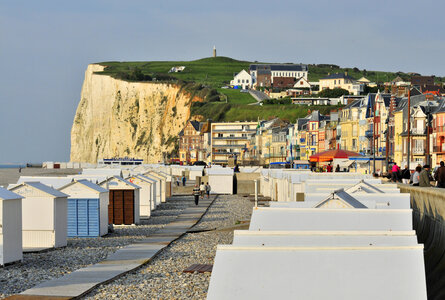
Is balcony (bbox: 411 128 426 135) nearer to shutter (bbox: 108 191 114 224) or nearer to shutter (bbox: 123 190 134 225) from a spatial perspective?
shutter (bbox: 123 190 134 225)

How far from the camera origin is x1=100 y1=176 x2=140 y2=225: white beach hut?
33.8 metres

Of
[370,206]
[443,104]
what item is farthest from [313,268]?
[443,104]

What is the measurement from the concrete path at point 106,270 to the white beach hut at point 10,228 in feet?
6.93

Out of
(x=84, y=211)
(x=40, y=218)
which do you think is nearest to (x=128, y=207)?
(x=84, y=211)

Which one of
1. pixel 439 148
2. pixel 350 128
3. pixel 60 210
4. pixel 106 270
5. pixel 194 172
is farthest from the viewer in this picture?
pixel 350 128

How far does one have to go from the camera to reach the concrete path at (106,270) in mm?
14875

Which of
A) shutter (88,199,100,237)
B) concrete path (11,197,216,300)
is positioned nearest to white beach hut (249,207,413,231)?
concrete path (11,197,216,300)

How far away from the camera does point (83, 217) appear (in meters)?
28.4

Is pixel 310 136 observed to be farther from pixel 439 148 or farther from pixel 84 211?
pixel 84 211

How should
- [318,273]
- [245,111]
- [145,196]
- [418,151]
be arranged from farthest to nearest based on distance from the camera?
[245,111]
[418,151]
[145,196]
[318,273]

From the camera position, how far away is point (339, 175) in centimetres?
3372

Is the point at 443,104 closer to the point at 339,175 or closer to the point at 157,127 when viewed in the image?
the point at 339,175

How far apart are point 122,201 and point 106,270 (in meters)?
15.7

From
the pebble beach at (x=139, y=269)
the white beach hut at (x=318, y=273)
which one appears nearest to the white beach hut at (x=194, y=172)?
the pebble beach at (x=139, y=269)
